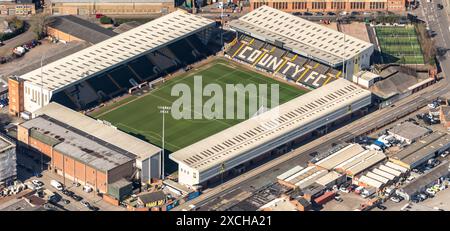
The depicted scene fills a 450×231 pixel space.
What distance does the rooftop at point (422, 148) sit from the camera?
175500 millimetres

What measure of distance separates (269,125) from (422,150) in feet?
88.8

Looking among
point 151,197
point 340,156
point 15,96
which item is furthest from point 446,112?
point 15,96

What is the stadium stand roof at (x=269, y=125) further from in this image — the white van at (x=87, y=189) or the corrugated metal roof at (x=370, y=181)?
the corrugated metal roof at (x=370, y=181)

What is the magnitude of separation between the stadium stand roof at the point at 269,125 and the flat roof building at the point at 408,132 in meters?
9.33

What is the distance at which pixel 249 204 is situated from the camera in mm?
160250

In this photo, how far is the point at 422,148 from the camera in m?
180

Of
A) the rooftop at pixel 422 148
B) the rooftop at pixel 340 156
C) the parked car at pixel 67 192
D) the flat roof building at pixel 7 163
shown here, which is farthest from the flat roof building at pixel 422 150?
the flat roof building at pixel 7 163

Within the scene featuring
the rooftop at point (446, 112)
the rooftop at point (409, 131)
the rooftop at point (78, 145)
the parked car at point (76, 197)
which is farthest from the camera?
the rooftop at point (446, 112)

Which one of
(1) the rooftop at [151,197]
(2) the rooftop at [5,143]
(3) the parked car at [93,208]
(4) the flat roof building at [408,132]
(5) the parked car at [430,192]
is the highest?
(2) the rooftop at [5,143]

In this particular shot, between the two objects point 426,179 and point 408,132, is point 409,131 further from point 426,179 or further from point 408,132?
point 426,179

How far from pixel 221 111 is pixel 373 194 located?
130 ft

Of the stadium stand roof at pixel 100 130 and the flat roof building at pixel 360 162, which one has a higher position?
the stadium stand roof at pixel 100 130

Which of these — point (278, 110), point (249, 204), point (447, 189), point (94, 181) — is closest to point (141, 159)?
point (94, 181)

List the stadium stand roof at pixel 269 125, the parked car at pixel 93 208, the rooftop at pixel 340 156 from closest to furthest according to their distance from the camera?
the parked car at pixel 93 208
the stadium stand roof at pixel 269 125
the rooftop at pixel 340 156
